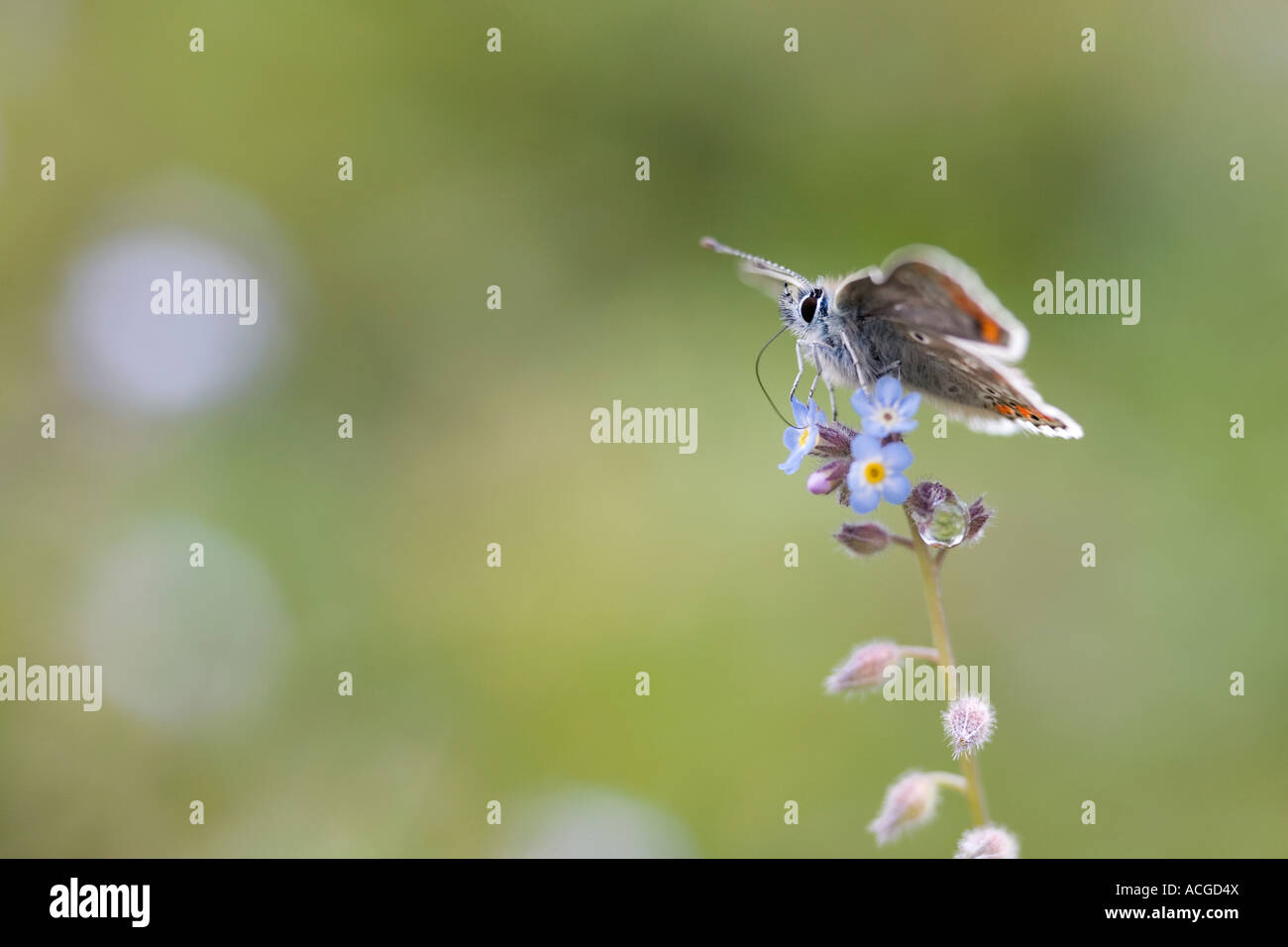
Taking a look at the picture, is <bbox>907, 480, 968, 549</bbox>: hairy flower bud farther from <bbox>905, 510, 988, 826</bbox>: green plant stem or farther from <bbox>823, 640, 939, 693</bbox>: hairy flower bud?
<bbox>823, 640, 939, 693</bbox>: hairy flower bud

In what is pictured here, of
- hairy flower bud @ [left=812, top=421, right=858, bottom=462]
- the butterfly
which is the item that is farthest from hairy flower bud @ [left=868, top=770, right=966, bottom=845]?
the butterfly

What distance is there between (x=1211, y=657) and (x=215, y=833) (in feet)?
14.7

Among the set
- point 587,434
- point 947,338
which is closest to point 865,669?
point 947,338

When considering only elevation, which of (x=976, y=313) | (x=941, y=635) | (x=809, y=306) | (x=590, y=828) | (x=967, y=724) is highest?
(x=809, y=306)

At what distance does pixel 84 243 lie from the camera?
21.9 ft

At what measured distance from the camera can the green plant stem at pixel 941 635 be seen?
1.84 meters

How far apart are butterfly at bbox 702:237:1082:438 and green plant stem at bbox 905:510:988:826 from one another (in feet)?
1.21

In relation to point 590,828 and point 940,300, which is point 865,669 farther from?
point 590,828

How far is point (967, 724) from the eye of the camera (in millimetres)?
1866

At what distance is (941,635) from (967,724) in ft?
0.53

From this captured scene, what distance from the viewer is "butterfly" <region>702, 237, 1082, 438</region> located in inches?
76.7

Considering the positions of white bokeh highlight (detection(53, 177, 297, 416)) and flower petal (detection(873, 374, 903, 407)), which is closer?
flower petal (detection(873, 374, 903, 407))

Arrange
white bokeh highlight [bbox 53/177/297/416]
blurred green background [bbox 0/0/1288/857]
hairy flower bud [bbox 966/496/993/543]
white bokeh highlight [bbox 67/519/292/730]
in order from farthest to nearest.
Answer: white bokeh highlight [bbox 53/177/297/416] → white bokeh highlight [bbox 67/519/292/730] → blurred green background [bbox 0/0/1288/857] → hairy flower bud [bbox 966/496/993/543]
